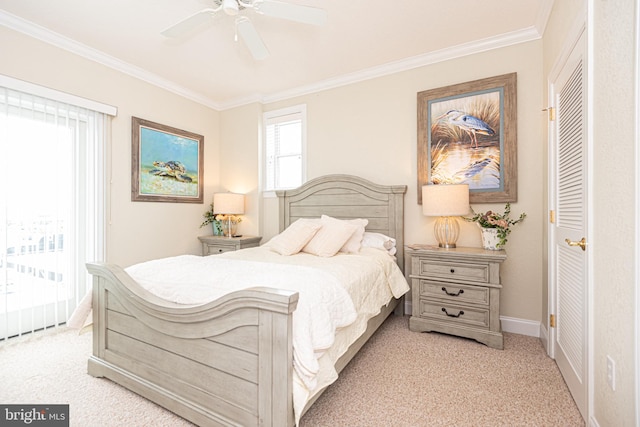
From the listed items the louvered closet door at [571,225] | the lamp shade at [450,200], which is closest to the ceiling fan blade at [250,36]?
the lamp shade at [450,200]

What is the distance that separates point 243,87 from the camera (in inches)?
148

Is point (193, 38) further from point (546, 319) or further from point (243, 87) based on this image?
point (546, 319)

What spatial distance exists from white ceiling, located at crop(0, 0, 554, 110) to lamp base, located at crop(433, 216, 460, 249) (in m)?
1.68

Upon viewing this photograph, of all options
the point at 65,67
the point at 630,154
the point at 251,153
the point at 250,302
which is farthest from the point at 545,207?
the point at 65,67

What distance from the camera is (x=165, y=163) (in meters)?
3.58

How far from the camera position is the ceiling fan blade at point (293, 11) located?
1.85 metres

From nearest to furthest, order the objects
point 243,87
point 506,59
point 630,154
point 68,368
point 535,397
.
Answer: point 630,154
point 535,397
point 68,368
point 506,59
point 243,87

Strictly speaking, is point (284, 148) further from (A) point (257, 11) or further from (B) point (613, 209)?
(B) point (613, 209)

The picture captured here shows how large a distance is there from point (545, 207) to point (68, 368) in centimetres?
382

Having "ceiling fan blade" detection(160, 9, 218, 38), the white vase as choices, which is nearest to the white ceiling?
"ceiling fan blade" detection(160, 9, 218, 38)

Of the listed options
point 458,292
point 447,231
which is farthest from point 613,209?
point 447,231

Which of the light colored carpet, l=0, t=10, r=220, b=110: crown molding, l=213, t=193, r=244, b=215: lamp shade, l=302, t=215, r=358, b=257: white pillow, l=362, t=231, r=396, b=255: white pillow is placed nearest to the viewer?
the light colored carpet

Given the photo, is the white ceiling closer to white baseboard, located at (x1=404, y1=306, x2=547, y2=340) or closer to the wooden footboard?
the wooden footboard

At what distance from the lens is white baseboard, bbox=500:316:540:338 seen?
8.32ft
